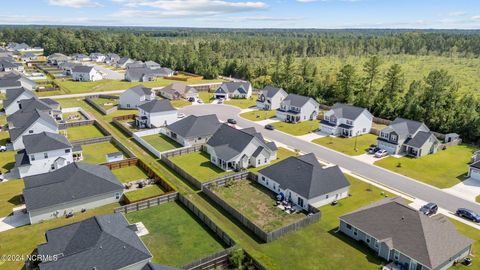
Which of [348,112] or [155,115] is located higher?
[348,112]

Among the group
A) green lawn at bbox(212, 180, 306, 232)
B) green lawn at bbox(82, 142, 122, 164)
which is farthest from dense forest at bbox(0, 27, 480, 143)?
green lawn at bbox(82, 142, 122, 164)

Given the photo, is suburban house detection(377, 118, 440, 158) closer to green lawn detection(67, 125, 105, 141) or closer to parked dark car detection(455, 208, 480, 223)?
parked dark car detection(455, 208, 480, 223)

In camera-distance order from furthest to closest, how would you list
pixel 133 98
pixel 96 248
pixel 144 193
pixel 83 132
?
pixel 133 98 → pixel 83 132 → pixel 144 193 → pixel 96 248

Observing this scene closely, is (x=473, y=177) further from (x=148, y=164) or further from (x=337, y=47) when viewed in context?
(x=337, y=47)

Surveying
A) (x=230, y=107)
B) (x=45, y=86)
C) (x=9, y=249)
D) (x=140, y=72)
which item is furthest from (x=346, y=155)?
(x=45, y=86)

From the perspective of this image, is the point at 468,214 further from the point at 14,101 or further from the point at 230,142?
the point at 14,101

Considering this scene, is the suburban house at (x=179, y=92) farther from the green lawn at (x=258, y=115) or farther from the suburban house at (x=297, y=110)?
the suburban house at (x=297, y=110)

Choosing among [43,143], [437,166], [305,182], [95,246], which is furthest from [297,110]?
[95,246]

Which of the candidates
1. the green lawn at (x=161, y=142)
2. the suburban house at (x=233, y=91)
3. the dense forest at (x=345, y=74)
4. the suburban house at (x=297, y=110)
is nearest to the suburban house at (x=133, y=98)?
the suburban house at (x=233, y=91)
